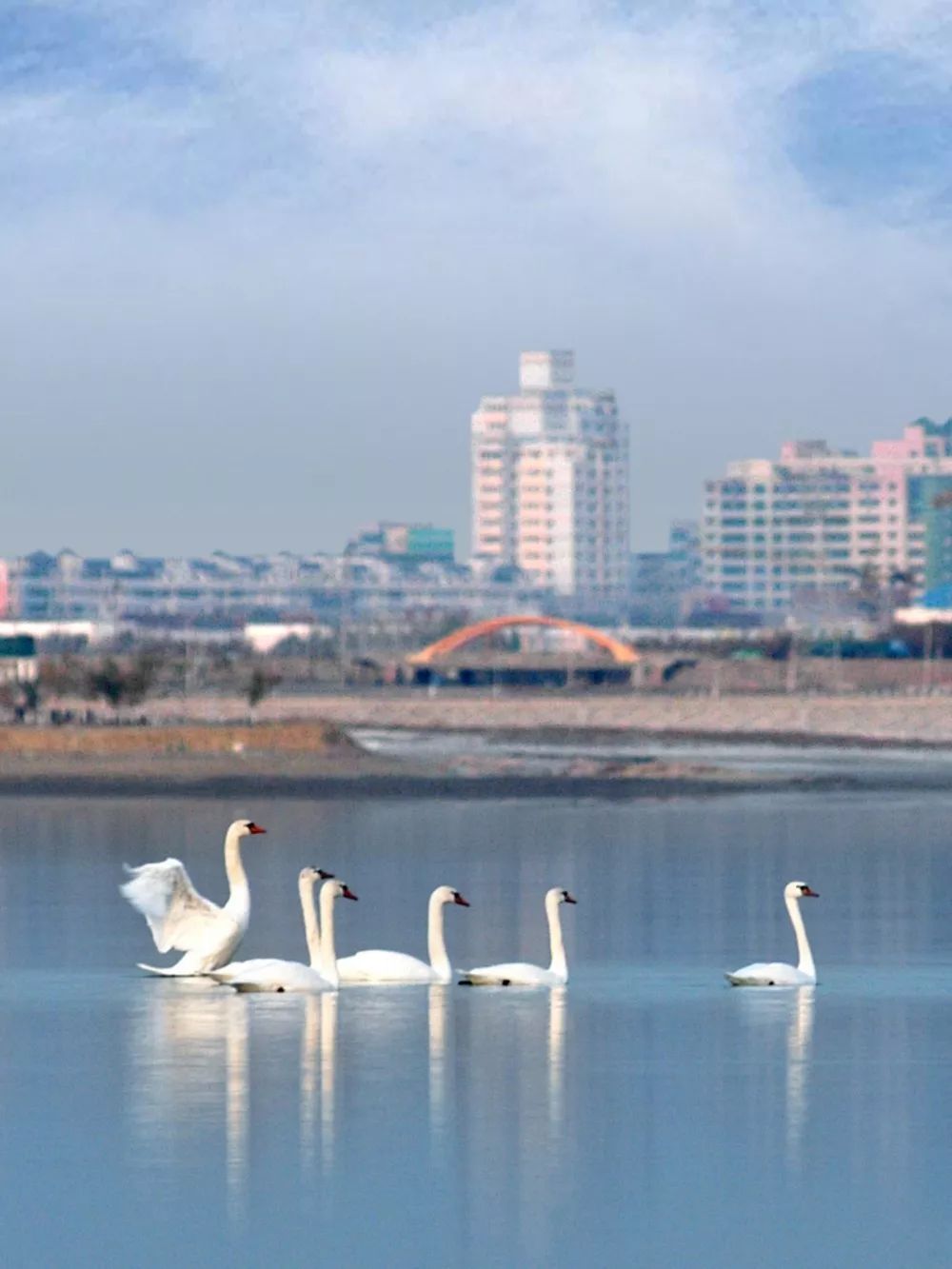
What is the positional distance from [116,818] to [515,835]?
704 centimetres

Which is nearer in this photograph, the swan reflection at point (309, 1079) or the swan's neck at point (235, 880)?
the swan reflection at point (309, 1079)

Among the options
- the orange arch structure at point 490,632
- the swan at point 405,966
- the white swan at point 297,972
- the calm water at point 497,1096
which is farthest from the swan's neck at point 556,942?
the orange arch structure at point 490,632

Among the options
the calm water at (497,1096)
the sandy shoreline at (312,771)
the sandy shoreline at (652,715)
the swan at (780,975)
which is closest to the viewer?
the calm water at (497,1096)

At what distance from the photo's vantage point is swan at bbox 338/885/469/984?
23.7 metres

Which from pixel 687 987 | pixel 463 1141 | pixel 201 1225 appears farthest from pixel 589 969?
pixel 201 1225

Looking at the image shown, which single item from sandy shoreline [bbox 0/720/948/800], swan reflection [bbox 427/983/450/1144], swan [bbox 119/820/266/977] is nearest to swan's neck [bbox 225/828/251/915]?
swan [bbox 119/820/266/977]

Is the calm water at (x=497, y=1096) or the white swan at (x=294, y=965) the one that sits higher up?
the white swan at (x=294, y=965)

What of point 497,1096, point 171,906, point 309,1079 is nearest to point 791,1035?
point 497,1096

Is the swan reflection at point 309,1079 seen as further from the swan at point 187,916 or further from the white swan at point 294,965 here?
the swan at point 187,916

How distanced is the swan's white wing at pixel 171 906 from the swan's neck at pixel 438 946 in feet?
5.17

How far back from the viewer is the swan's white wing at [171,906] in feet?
76.2

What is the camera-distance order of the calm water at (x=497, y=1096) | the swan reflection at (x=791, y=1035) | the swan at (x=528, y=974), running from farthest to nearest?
the swan at (x=528, y=974), the swan reflection at (x=791, y=1035), the calm water at (x=497, y=1096)

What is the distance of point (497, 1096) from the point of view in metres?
18.2

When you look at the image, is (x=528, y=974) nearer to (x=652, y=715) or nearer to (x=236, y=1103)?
(x=236, y=1103)
